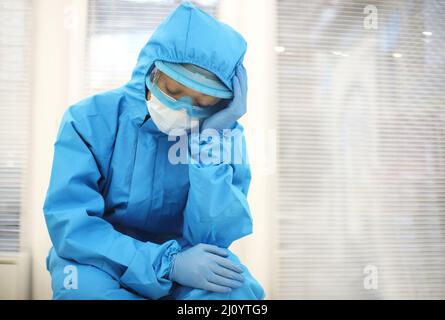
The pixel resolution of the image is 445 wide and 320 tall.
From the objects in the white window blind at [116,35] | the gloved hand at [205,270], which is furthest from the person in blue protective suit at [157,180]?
the white window blind at [116,35]

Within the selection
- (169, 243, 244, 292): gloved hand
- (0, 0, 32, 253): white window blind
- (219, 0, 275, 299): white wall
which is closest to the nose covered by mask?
(169, 243, 244, 292): gloved hand

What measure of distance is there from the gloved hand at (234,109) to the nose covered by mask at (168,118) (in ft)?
0.16

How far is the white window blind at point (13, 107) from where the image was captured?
1193 millimetres

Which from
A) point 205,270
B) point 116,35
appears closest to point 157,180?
point 205,270

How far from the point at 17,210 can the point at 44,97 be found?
427 millimetres

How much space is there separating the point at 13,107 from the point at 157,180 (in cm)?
69

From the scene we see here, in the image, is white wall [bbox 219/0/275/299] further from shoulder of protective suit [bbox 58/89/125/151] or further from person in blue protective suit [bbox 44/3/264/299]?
shoulder of protective suit [bbox 58/89/125/151]

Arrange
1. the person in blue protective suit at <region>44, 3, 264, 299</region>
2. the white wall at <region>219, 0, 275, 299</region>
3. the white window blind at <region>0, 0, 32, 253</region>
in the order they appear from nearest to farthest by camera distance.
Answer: the person in blue protective suit at <region>44, 3, 264, 299</region> < the white window blind at <region>0, 0, 32, 253</region> < the white wall at <region>219, 0, 275, 299</region>

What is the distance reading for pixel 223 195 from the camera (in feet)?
2.79

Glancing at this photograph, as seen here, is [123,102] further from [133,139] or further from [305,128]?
[305,128]

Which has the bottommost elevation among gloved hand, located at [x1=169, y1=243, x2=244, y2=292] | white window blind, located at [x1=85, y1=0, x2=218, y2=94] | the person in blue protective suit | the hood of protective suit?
gloved hand, located at [x1=169, y1=243, x2=244, y2=292]

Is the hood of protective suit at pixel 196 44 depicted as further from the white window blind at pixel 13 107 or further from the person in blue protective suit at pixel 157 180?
the white window blind at pixel 13 107

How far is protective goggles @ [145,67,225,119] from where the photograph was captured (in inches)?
35.1

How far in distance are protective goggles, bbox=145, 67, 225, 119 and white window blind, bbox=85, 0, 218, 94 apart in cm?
41
